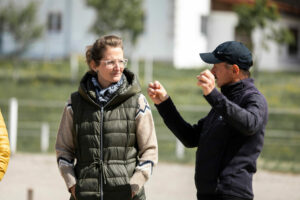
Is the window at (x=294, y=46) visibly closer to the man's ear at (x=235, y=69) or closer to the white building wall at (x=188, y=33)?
the white building wall at (x=188, y=33)

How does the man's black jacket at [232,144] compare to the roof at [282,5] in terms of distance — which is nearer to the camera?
the man's black jacket at [232,144]

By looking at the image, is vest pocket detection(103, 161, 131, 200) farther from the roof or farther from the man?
the roof

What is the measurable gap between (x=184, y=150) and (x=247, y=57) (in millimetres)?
10696

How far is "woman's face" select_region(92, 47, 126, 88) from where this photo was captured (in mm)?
3848

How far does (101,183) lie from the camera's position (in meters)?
3.76

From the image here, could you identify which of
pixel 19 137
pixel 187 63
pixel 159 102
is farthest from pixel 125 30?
pixel 159 102

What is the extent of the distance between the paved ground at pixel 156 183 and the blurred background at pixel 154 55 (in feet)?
3.42

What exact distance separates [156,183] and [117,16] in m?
17.7

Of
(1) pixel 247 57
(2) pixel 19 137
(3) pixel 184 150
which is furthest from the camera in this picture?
(2) pixel 19 137

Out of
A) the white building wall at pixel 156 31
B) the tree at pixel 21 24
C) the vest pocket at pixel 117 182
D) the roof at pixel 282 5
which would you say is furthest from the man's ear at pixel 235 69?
the roof at pixel 282 5

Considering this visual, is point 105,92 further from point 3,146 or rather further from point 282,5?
point 282,5

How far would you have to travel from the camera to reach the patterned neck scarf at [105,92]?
3.85 metres

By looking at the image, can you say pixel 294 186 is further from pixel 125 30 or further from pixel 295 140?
pixel 125 30

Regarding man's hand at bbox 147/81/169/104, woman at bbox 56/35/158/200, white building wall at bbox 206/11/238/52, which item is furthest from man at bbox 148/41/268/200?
white building wall at bbox 206/11/238/52
